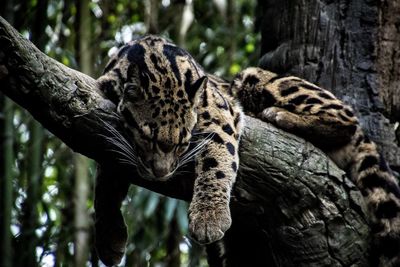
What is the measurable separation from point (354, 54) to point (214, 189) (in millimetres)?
1378

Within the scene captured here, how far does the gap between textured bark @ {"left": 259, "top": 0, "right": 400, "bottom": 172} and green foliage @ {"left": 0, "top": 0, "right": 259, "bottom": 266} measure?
4.00 ft

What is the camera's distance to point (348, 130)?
3.66m

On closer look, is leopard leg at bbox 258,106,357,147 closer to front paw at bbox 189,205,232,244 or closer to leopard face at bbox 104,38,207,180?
leopard face at bbox 104,38,207,180

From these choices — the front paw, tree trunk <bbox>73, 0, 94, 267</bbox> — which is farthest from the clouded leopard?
tree trunk <bbox>73, 0, 94, 267</bbox>

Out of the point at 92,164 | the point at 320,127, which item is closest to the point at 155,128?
the point at 320,127

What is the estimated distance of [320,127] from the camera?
12.0ft

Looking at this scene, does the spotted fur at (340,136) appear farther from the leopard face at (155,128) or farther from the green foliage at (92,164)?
the green foliage at (92,164)

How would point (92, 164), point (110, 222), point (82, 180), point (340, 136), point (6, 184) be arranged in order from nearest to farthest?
point (110, 222), point (340, 136), point (6, 184), point (82, 180), point (92, 164)

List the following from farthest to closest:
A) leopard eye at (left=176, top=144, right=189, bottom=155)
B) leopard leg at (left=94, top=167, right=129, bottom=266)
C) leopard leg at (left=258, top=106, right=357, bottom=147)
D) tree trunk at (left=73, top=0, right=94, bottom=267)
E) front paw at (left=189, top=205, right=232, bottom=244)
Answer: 1. tree trunk at (left=73, top=0, right=94, bottom=267)
2. leopard leg at (left=258, top=106, right=357, bottom=147)
3. leopard leg at (left=94, top=167, right=129, bottom=266)
4. leopard eye at (left=176, top=144, right=189, bottom=155)
5. front paw at (left=189, top=205, right=232, bottom=244)

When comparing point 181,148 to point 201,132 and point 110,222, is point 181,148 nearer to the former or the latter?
point 201,132

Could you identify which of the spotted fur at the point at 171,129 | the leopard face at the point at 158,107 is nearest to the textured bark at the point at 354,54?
the spotted fur at the point at 171,129

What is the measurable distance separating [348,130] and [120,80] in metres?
1.17

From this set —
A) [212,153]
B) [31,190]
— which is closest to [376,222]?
[212,153]

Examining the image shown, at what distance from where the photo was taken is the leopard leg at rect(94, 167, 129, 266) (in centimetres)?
351
